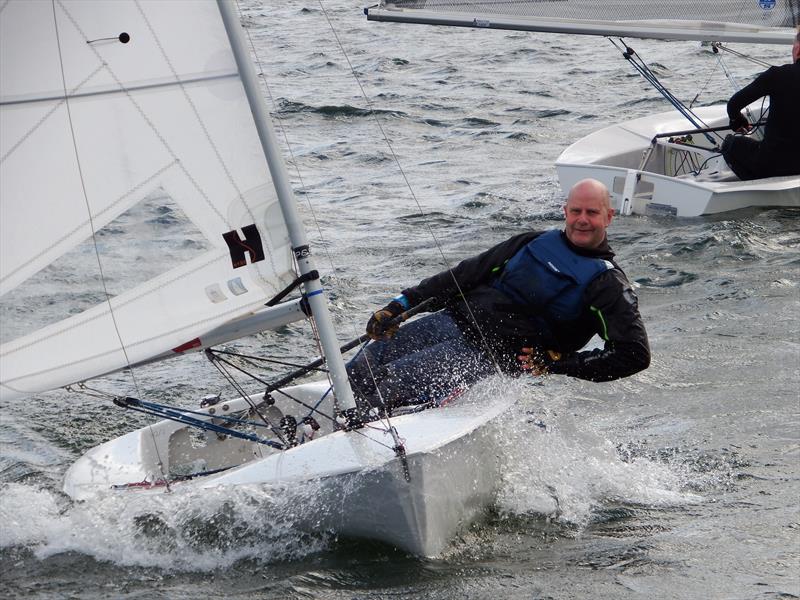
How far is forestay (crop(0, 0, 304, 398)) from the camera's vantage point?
3182 mm

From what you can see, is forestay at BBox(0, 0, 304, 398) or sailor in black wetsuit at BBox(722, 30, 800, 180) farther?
sailor in black wetsuit at BBox(722, 30, 800, 180)

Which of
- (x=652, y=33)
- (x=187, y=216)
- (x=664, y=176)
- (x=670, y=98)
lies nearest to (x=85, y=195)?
(x=187, y=216)

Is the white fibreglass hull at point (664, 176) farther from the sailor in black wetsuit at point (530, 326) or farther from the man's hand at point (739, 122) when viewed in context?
the sailor in black wetsuit at point (530, 326)

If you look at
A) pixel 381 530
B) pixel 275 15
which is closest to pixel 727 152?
pixel 381 530

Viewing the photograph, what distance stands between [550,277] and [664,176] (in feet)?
11.9

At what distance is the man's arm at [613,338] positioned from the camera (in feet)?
12.3

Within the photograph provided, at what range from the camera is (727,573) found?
10.6 feet

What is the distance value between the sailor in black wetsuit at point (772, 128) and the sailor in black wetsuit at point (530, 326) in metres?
3.27

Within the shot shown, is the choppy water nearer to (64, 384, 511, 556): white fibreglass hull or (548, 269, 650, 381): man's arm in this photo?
(64, 384, 511, 556): white fibreglass hull

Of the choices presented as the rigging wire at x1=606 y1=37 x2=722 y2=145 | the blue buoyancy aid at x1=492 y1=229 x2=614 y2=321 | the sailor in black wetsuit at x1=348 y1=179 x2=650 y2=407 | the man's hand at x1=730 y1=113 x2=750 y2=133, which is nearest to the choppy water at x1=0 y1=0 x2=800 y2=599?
the sailor in black wetsuit at x1=348 y1=179 x2=650 y2=407

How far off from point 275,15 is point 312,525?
15011 mm

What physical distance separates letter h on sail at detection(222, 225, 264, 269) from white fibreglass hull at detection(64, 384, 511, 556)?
56 centimetres

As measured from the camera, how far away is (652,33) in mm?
7008

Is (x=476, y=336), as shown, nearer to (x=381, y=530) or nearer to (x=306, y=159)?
(x=381, y=530)
